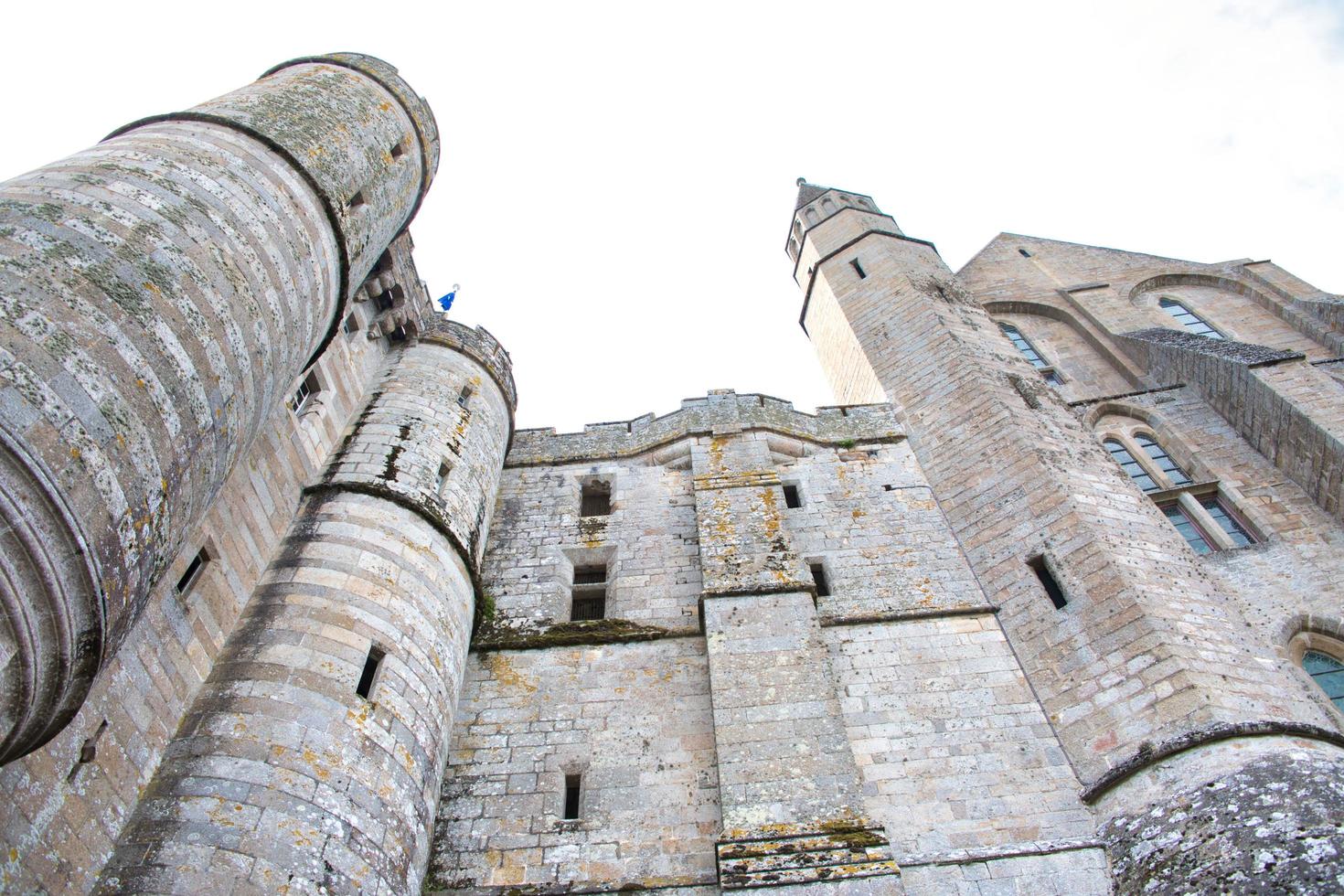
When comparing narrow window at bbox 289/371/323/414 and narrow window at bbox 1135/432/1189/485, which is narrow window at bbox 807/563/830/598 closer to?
narrow window at bbox 1135/432/1189/485

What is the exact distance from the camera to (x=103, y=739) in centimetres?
500

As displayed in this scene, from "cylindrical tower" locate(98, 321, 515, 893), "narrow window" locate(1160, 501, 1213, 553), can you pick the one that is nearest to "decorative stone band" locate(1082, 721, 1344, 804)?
"narrow window" locate(1160, 501, 1213, 553)

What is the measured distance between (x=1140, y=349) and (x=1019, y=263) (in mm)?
4244

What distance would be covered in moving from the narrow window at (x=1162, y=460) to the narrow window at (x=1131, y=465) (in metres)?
0.20

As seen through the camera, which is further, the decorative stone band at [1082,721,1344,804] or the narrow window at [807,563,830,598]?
the narrow window at [807,563,830,598]

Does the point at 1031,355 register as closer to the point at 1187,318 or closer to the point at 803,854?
the point at 1187,318

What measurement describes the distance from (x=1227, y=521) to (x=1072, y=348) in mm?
4723

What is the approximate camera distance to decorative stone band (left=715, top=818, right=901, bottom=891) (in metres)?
5.79

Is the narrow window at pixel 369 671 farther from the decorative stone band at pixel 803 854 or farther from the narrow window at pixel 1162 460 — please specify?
the narrow window at pixel 1162 460

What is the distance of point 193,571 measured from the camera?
246 inches

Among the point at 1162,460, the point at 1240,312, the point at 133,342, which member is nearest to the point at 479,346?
the point at 133,342

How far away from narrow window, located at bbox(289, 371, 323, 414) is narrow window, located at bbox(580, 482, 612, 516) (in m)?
3.59

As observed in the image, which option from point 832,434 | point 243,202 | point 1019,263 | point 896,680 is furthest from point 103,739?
point 1019,263

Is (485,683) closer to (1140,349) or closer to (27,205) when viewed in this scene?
(27,205)
